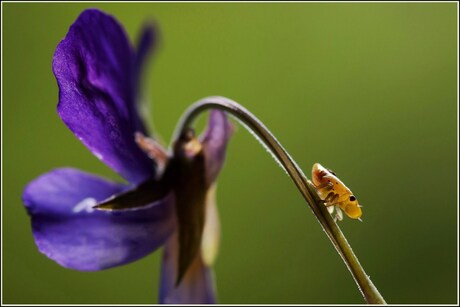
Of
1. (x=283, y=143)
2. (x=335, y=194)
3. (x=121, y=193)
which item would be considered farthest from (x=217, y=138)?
(x=283, y=143)

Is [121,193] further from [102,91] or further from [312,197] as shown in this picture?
[312,197]

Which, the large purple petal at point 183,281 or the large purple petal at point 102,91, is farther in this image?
the large purple petal at point 183,281

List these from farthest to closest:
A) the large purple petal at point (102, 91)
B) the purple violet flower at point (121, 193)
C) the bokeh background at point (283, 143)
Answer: the bokeh background at point (283, 143), the purple violet flower at point (121, 193), the large purple petal at point (102, 91)

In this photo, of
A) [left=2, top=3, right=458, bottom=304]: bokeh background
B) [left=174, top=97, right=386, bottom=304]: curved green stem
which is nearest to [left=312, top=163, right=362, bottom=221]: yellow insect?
[left=174, top=97, right=386, bottom=304]: curved green stem

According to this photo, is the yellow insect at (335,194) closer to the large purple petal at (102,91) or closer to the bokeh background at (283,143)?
the large purple petal at (102,91)

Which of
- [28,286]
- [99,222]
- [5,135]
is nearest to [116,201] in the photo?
[99,222]

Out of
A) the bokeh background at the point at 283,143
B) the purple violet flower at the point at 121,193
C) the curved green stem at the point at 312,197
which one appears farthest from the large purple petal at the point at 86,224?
the bokeh background at the point at 283,143

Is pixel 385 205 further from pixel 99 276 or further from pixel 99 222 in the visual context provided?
pixel 99 222

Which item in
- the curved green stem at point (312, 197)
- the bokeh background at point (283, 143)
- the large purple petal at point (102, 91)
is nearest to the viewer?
the curved green stem at point (312, 197)

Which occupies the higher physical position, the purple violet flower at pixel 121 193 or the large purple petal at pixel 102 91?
the large purple petal at pixel 102 91
